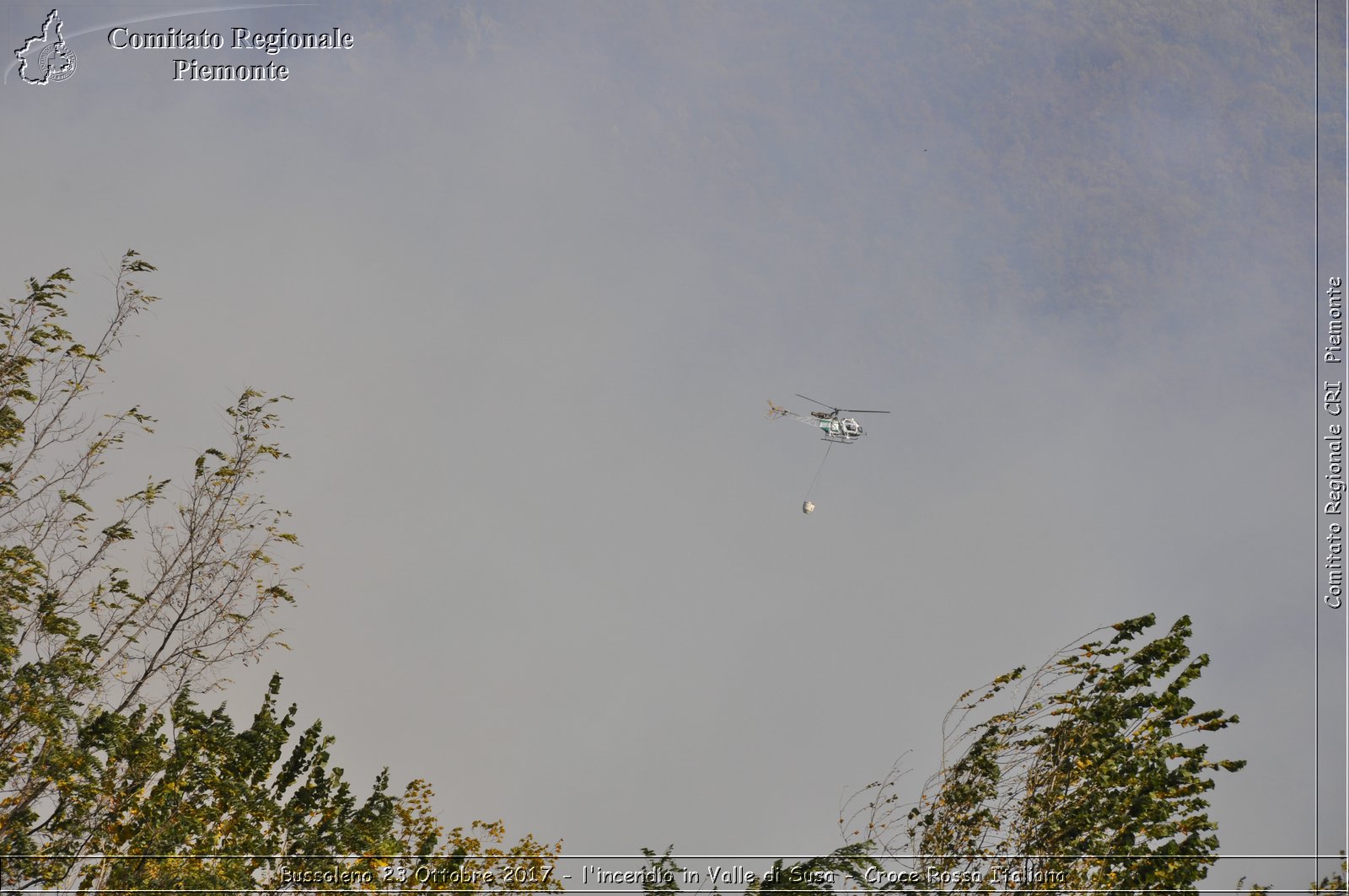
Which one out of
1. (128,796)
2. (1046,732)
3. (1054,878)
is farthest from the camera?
(128,796)

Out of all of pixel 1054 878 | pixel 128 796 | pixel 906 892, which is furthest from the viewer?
pixel 128 796

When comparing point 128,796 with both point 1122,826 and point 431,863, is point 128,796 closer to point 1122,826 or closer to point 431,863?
point 431,863

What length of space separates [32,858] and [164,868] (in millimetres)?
2413

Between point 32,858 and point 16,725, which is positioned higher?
point 16,725

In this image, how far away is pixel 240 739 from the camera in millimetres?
24641

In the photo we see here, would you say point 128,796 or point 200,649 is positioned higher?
point 200,649

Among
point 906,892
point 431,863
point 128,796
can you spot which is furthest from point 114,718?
point 906,892

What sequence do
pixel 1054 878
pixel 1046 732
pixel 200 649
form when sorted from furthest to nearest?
pixel 200 649 → pixel 1046 732 → pixel 1054 878

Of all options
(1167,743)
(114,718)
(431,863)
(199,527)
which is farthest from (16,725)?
(1167,743)

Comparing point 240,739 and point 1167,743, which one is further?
point 240,739

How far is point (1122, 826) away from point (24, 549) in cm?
2338

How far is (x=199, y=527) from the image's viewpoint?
2633 cm

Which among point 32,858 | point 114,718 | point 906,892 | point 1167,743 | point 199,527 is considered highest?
point 199,527

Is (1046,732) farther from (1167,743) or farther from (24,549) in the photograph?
(24,549)
